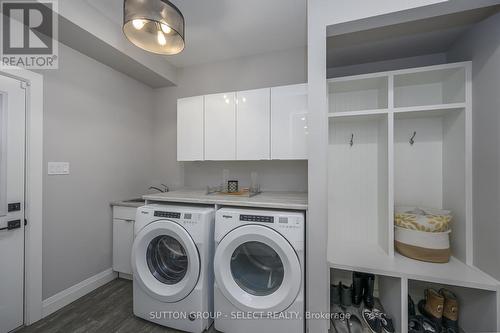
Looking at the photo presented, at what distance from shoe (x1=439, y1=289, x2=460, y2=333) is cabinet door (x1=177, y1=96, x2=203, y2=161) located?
243cm

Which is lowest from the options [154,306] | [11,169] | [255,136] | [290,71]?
[154,306]

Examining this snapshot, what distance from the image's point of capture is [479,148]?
1401mm

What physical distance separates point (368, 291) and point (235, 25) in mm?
2741

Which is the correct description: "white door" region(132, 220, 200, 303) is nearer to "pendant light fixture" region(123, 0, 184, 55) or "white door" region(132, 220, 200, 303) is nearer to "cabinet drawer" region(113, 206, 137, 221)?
"cabinet drawer" region(113, 206, 137, 221)

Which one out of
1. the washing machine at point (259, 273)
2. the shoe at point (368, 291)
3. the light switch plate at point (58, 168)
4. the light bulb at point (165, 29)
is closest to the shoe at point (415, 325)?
the shoe at point (368, 291)

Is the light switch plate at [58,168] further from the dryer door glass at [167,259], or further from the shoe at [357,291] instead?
the shoe at [357,291]

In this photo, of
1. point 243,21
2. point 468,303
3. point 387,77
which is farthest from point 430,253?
point 243,21

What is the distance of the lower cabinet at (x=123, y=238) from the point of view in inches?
85.7

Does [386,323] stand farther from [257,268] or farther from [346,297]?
[257,268]

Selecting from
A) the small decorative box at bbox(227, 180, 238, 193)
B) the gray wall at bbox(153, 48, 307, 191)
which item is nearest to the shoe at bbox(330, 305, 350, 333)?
the gray wall at bbox(153, 48, 307, 191)

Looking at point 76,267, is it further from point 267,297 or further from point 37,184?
point 267,297

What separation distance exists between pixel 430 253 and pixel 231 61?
9.01 ft

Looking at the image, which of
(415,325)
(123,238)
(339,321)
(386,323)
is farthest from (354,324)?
(123,238)

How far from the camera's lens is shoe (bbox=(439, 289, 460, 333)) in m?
1.48
